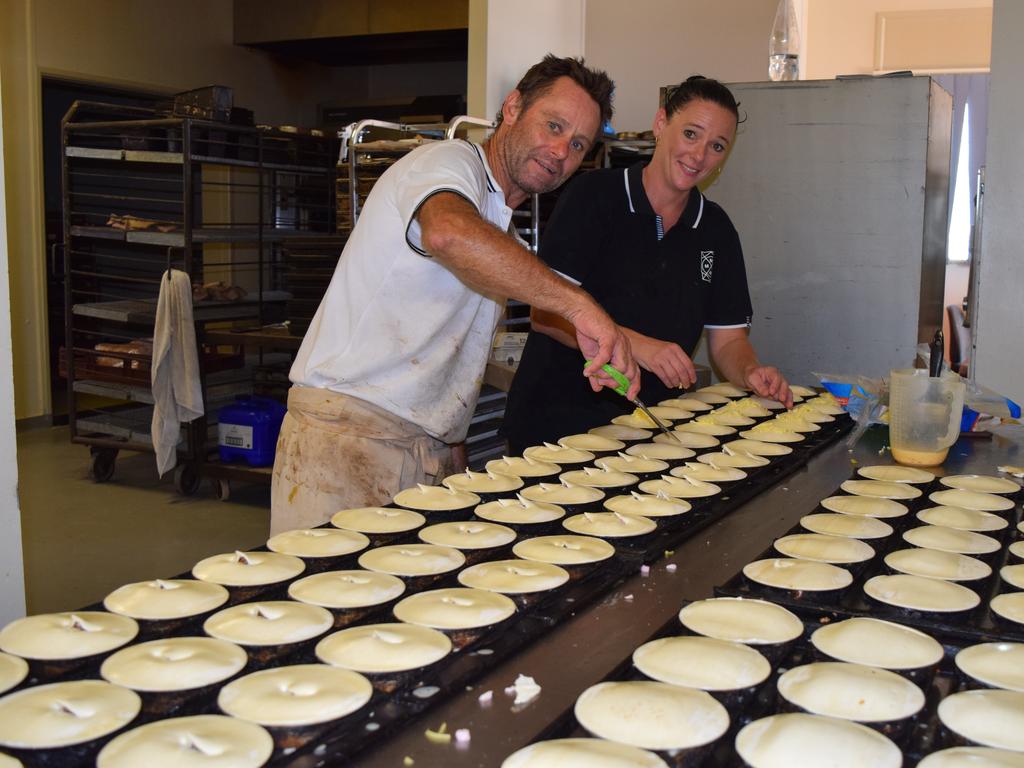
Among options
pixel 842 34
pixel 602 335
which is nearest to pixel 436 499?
pixel 602 335

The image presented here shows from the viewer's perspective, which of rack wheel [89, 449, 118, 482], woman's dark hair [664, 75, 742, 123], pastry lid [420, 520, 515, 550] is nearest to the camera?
pastry lid [420, 520, 515, 550]

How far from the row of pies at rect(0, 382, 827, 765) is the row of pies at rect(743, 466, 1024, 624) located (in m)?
0.24

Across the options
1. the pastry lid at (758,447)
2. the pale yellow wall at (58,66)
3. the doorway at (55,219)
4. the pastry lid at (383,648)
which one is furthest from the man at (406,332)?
the doorway at (55,219)

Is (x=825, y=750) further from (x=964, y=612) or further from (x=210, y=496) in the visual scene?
(x=210, y=496)

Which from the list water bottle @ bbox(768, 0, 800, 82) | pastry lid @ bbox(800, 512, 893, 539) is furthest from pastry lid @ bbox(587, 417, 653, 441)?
water bottle @ bbox(768, 0, 800, 82)

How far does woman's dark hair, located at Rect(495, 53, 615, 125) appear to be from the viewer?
1962mm

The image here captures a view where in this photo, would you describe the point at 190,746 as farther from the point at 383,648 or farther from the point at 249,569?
the point at 249,569

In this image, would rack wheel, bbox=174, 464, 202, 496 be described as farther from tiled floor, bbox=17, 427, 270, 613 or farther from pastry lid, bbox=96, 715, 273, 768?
pastry lid, bbox=96, 715, 273, 768

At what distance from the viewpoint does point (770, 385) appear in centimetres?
260

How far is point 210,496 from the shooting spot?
505 centimetres

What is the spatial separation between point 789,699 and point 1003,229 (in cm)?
284

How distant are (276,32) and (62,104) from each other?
5.33ft

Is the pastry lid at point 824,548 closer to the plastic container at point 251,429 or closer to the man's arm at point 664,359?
the man's arm at point 664,359

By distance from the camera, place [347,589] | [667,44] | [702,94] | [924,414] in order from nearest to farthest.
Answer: [347,589], [924,414], [702,94], [667,44]
